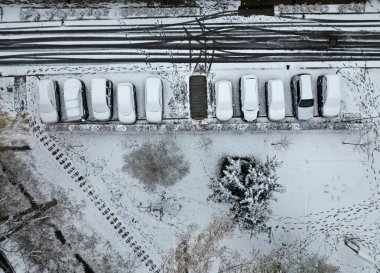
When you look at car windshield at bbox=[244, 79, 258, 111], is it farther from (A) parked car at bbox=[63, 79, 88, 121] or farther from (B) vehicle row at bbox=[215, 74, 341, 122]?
(A) parked car at bbox=[63, 79, 88, 121]

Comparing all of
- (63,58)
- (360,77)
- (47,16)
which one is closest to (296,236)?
(360,77)

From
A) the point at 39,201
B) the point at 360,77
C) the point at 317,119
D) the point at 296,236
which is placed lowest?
the point at 296,236

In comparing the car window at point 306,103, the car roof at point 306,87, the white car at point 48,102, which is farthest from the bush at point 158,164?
the car roof at point 306,87

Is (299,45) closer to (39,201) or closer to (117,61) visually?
(117,61)

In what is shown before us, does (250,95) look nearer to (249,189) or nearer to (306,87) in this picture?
(306,87)

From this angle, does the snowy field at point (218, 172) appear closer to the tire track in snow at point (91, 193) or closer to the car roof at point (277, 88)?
the tire track in snow at point (91, 193)

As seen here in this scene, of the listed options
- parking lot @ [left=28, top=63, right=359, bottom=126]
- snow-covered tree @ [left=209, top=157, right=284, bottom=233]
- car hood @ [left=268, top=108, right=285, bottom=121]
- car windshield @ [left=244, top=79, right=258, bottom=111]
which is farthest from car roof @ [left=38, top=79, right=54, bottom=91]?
car hood @ [left=268, top=108, right=285, bottom=121]

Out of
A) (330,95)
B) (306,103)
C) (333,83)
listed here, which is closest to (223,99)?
(306,103)
